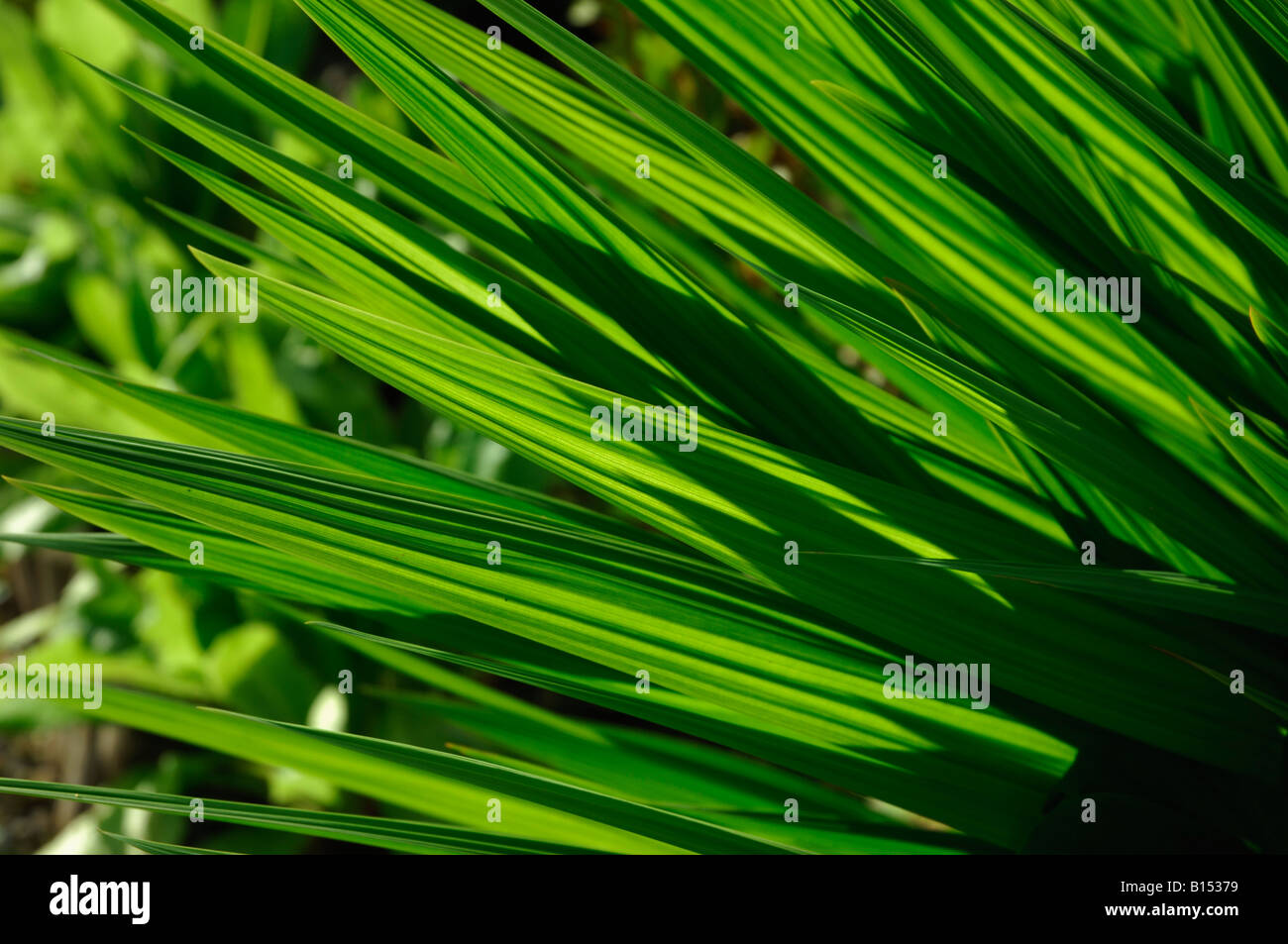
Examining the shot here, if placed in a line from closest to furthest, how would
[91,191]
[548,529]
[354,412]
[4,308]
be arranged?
1. [548,529]
2. [354,412]
3. [4,308]
4. [91,191]

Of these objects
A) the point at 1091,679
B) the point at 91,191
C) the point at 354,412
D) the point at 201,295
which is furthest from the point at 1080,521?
the point at 91,191

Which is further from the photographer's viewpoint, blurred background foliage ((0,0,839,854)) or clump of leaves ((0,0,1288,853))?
blurred background foliage ((0,0,839,854))

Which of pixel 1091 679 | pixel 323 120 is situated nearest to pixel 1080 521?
pixel 1091 679

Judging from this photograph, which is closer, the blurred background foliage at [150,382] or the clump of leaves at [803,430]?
the clump of leaves at [803,430]

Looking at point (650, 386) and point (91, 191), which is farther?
point (91, 191)

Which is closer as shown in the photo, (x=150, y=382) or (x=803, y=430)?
(x=803, y=430)

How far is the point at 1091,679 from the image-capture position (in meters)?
0.49

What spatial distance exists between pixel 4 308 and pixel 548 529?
229 cm

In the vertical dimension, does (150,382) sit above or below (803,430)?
above

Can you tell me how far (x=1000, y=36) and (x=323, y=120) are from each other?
1.26 feet

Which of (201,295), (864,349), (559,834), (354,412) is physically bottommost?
(559,834)

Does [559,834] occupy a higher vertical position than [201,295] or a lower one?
lower

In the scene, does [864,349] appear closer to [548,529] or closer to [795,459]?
[795,459]

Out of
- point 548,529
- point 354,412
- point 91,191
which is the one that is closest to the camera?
point 548,529
